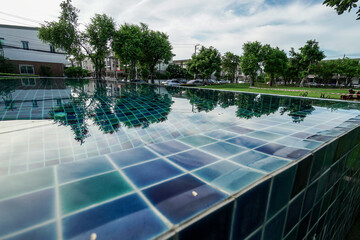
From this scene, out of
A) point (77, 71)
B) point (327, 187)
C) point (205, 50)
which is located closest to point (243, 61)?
point (205, 50)

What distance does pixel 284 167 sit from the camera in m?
1.04

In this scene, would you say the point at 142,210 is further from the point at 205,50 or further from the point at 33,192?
the point at 205,50

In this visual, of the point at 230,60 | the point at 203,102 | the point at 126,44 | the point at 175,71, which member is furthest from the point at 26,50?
the point at 230,60

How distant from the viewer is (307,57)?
1746 inches

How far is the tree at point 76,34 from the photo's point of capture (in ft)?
63.8

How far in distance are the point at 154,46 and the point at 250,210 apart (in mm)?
29184

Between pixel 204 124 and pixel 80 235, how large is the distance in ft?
13.9

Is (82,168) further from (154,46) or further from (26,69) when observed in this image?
(26,69)

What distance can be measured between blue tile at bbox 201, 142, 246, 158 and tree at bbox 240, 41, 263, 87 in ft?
129

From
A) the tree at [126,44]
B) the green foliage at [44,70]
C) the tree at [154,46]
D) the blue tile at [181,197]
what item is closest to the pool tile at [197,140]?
the blue tile at [181,197]

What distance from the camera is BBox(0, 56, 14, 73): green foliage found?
25092mm

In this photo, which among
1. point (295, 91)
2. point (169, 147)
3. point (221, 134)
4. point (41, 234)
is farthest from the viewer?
point (295, 91)

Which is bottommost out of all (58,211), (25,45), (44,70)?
(58,211)

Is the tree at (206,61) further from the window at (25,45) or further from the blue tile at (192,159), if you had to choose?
the blue tile at (192,159)
